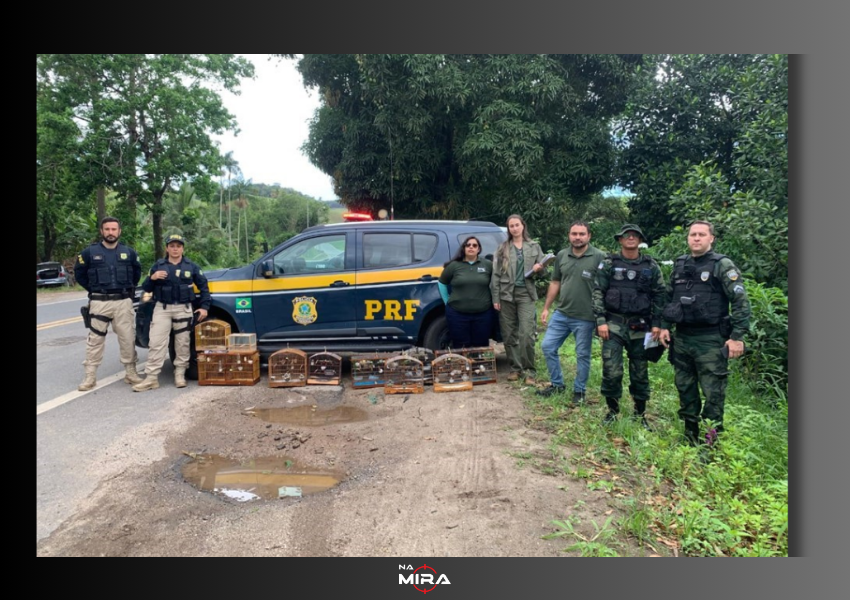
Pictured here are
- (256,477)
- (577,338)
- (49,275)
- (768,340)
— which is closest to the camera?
(256,477)

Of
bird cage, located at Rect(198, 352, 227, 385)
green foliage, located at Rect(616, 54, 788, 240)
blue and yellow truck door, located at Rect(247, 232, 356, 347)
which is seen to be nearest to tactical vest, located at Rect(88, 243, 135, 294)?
bird cage, located at Rect(198, 352, 227, 385)

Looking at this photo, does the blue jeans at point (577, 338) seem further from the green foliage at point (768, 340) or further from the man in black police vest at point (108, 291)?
the man in black police vest at point (108, 291)

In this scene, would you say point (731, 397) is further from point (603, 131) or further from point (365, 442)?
point (603, 131)

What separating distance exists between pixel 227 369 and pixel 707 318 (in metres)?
4.60

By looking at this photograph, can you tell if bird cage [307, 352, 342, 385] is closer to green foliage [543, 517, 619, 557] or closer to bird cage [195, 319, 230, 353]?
bird cage [195, 319, 230, 353]

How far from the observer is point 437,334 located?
6.11 meters

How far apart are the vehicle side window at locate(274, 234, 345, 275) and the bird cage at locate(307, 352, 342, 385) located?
3.17 ft

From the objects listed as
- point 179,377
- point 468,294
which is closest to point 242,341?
point 179,377

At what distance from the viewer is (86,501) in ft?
10.2

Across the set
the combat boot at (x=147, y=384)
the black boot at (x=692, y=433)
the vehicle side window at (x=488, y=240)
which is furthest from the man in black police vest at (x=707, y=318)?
the combat boot at (x=147, y=384)

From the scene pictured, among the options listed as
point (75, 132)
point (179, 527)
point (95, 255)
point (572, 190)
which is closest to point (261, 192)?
point (75, 132)

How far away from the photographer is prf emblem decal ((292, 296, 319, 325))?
6.01 metres

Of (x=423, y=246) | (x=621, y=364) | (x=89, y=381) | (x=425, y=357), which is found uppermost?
(x=423, y=246)

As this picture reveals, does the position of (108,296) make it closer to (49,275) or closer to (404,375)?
(404,375)
